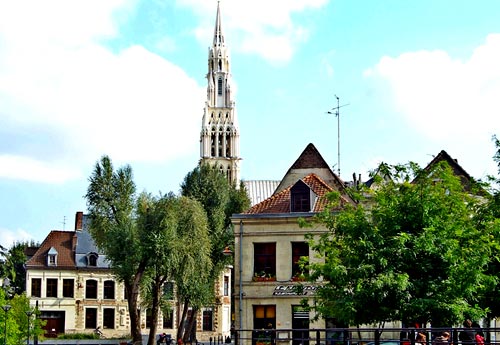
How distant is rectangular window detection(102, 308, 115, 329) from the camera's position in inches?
3381

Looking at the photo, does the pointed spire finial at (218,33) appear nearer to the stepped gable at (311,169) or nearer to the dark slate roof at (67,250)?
the dark slate roof at (67,250)

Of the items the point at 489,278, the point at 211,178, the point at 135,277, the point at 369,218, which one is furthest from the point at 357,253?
the point at 211,178

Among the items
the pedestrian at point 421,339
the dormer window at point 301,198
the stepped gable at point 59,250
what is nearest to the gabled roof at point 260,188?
the stepped gable at point 59,250

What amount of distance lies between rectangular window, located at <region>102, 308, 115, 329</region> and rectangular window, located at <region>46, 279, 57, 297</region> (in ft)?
16.8


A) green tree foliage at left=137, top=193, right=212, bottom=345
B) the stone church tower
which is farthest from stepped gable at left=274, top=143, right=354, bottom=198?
the stone church tower

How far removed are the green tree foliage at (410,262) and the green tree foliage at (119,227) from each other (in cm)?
1920

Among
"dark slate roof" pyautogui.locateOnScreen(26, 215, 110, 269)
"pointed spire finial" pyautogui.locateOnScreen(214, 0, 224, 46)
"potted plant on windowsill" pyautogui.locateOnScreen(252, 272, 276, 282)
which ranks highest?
"pointed spire finial" pyautogui.locateOnScreen(214, 0, 224, 46)

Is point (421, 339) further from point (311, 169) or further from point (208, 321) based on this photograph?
point (208, 321)

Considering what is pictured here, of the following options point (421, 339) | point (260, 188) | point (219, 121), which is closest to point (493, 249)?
point (421, 339)

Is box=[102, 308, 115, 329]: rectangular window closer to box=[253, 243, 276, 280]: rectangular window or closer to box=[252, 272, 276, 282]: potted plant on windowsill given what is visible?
box=[253, 243, 276, 280]: rectangular window

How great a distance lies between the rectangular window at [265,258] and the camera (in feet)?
151

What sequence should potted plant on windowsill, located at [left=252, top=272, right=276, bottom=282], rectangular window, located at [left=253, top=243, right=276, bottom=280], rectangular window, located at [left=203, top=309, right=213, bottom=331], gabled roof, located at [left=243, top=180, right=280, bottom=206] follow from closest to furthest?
1. potted plant on windowsill, located at [left=252, top=272, right=276, bottom=282]
2. rectangular window, located at [left=253, top=243, right=276, bottom=280]
3. rectangular window, located at [left=203, top=309, right=213, bottom=331]
4. gabled roof, located at [left=243, top=180, right=280, bottom=206]

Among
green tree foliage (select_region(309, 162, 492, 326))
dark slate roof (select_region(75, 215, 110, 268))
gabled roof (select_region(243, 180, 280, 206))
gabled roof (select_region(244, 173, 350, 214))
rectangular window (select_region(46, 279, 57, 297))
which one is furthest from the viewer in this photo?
gabled roof (select_region(243, 180, 280, 206))

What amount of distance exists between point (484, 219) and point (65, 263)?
2260 inches
